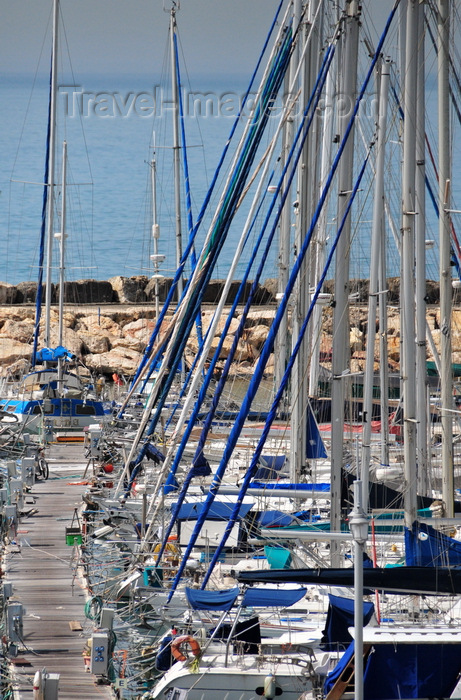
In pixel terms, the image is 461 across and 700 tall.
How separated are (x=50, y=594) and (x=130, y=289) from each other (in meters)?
51.4

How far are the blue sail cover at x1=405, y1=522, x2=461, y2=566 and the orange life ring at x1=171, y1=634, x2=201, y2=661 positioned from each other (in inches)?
110

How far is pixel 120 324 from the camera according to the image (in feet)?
198

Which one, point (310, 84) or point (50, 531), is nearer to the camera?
point (310, 84)

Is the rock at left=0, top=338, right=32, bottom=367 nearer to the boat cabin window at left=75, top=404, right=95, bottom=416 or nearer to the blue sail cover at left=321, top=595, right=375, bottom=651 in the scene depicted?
the boat cabin window at left=75, top=404, right=95, bottom=416

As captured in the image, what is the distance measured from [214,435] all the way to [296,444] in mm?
9563

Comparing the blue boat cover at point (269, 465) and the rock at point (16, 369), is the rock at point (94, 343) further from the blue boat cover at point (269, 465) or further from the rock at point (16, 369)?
the blue boat cover at point (269, 465)

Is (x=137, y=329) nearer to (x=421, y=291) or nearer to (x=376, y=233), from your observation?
(x=421, y=291)

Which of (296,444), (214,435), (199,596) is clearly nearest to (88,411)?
(214,435)

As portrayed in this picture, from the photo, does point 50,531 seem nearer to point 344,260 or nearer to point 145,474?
point 145,474

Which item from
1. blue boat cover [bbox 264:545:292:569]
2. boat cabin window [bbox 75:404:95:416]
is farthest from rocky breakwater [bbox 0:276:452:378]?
blue boat cover [bbox 264:545:292:569]

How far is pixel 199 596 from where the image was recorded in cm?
1366

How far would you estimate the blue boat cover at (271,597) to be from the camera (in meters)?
13.7

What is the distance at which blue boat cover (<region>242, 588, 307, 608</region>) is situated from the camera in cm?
1372

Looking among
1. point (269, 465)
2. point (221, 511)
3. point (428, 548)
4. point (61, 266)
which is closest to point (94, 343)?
point (61, 266)
